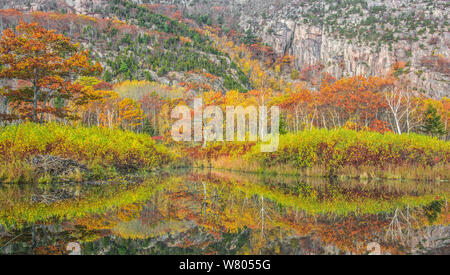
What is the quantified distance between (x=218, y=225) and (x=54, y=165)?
255 inches

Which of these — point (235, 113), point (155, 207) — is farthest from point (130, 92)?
point (155, 207)

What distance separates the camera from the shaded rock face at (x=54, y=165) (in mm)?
8469

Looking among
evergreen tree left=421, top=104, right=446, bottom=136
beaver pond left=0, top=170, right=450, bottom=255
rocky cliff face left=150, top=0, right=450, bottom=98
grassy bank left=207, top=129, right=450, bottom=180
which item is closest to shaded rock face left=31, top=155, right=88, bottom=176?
beaver pond left=0, top=170, right=450, bottom=255

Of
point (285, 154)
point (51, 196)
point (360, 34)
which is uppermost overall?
point (51, 196)

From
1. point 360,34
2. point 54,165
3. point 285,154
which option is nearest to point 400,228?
point 54,165

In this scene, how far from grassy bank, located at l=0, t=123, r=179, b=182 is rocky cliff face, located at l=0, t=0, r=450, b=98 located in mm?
64449

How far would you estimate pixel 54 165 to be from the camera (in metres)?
8.70

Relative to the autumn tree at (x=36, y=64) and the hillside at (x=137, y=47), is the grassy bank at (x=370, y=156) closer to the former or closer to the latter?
the autumn tree at (x=36, y=64)

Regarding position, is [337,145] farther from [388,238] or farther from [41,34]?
[41,34]

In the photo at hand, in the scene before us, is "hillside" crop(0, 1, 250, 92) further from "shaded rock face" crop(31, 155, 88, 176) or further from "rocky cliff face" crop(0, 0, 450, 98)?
A: "shaded rock face" crop(31, 155, 88, 176)

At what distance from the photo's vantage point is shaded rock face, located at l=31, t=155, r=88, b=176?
8.47m

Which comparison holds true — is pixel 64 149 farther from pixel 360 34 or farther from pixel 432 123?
pixel 360 34

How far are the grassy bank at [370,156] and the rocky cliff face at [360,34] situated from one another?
5888 centimetres
